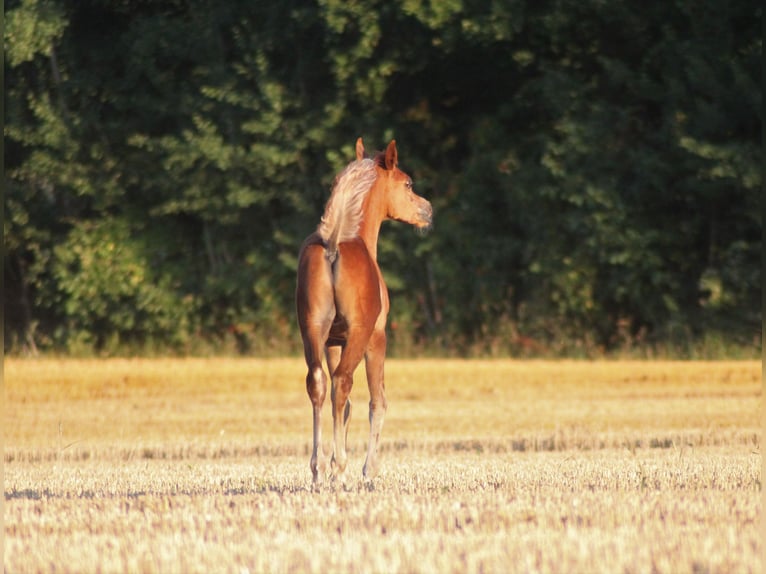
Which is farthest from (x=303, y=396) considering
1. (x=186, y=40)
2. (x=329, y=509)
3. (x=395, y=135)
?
(x=329, y=509)

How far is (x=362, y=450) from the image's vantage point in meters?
14.5

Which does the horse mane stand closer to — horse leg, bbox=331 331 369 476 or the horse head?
the horse head

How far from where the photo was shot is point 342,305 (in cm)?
909

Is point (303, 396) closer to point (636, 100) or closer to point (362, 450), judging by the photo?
point (362, 450)

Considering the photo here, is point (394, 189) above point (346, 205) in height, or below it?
above

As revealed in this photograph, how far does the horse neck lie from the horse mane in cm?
8

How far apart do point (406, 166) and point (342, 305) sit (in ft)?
49.4

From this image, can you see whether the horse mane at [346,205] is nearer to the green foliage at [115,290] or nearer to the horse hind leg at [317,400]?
the horse hind leg at [317,400]

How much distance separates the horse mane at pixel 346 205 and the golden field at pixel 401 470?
1499 millimetres

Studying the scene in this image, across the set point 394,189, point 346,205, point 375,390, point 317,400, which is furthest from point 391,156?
point 317,400

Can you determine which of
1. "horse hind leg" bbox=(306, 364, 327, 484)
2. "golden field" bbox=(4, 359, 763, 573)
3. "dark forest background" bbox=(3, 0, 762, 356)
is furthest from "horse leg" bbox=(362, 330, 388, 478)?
"dark forest background" bbox=(3, 0, 762, 356)

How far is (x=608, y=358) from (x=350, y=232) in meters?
13.8

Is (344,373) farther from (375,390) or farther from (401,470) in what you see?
(401,470)

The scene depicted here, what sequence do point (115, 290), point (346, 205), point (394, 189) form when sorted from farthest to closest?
1. point (115, 290)
2. point (394, 189)
3. point (346, 205)
